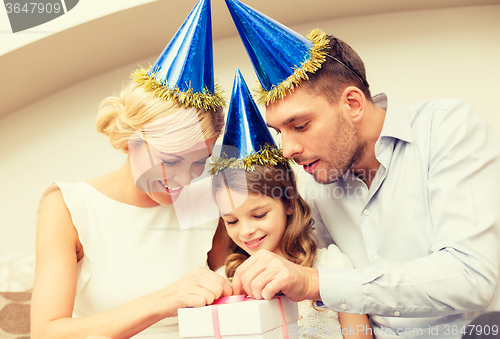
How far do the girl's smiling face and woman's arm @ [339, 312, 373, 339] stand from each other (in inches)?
12.1

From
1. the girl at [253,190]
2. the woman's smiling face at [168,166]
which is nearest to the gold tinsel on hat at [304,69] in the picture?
the girl at [253,190]

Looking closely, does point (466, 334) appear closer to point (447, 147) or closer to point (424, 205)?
point (424, 205)

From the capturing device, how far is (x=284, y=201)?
1.38 meters

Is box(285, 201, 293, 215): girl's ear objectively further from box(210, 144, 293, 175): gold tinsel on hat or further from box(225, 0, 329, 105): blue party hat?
box(225, 0, 329, 105): blue party hat

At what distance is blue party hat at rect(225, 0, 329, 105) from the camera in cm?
118

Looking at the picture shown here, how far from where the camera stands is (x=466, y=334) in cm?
100

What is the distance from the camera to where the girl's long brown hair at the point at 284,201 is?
129cm

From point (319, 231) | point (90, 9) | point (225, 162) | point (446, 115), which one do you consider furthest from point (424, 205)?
point (90, 9)

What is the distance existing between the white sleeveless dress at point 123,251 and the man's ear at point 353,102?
2.15 ft

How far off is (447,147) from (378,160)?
0.65 feet

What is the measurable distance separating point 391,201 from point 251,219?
42 centimetres

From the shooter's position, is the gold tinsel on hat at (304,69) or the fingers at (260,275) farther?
the gold tinsel on hat at (304,69)

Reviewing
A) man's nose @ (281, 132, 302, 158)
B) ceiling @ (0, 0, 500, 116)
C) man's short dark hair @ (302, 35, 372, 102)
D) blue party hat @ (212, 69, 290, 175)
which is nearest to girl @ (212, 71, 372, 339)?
blue party hat @ (212, 69, 290, 175)

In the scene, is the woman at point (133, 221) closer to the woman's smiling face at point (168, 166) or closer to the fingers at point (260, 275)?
the woman's smiling face at point (168, 166)
